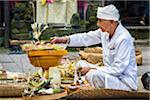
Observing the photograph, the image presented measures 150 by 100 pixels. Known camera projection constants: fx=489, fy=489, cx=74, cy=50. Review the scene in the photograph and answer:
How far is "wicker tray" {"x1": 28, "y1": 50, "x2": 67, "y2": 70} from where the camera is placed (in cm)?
525

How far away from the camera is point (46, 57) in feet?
17.3

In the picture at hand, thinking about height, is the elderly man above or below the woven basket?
above

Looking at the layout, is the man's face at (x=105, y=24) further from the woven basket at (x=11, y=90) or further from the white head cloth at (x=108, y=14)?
the woven basket at (x=11, y=90)

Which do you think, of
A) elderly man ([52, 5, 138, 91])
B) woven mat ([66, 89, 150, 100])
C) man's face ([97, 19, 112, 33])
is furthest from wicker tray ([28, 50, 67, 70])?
woven mat ([66, 89, 150, 100])

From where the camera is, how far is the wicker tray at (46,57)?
5250 mm


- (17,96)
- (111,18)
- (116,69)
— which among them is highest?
(111,18)

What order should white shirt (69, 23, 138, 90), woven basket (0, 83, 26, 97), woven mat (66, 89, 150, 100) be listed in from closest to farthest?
woven mat (66, 89, 150, 100), white shirt (69, 23, 138, 90), woven basket (0, 83, 26, 97)

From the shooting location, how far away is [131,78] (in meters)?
4.86

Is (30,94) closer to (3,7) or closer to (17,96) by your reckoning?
(17,96)

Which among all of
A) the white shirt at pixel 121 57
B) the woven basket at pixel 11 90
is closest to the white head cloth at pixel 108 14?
the white shirt at pixel 121 57

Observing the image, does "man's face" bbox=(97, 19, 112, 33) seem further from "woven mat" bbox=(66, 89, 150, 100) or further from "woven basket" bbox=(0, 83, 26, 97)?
"woven mat" bbox=(66, 89, 150, 100)

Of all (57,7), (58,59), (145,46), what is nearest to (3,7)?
(57,7)

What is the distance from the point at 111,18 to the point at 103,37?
39 cm

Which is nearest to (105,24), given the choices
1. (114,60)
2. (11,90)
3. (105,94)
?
(114,60)
